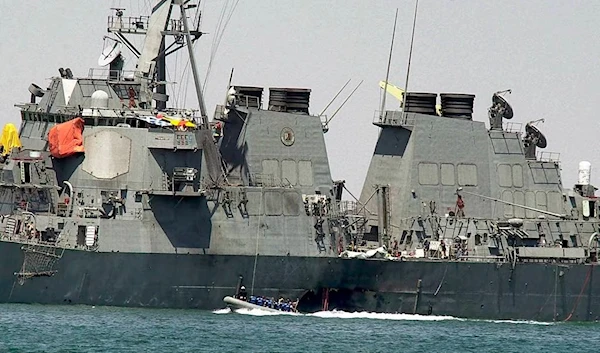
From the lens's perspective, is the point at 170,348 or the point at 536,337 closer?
the point at 170,348

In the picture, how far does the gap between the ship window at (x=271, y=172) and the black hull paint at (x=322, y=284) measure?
2.92 m

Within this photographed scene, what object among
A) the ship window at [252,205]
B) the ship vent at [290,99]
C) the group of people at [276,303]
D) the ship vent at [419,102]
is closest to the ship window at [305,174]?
the ship vent at [290,99]

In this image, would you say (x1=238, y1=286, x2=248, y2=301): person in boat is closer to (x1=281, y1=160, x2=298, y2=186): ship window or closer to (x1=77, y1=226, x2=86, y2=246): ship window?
(x1=281, y1=160, x2=298, y2=186): ship window

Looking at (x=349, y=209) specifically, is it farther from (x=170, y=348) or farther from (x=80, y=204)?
(x=170, y=348)

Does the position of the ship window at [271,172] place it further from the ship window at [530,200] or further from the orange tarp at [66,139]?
the ship window at [530,200]

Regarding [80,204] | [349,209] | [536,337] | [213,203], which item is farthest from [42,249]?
[536,337]

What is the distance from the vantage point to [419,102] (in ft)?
178

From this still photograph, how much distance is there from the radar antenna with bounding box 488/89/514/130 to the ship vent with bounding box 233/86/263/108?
8859 mm

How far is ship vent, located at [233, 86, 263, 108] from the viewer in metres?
51.9

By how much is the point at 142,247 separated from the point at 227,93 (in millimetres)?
6234

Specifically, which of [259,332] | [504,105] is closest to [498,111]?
[504,105]

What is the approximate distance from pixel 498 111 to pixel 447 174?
3222mm

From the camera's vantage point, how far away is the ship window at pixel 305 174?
171 ft

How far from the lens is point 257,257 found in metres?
49.4
